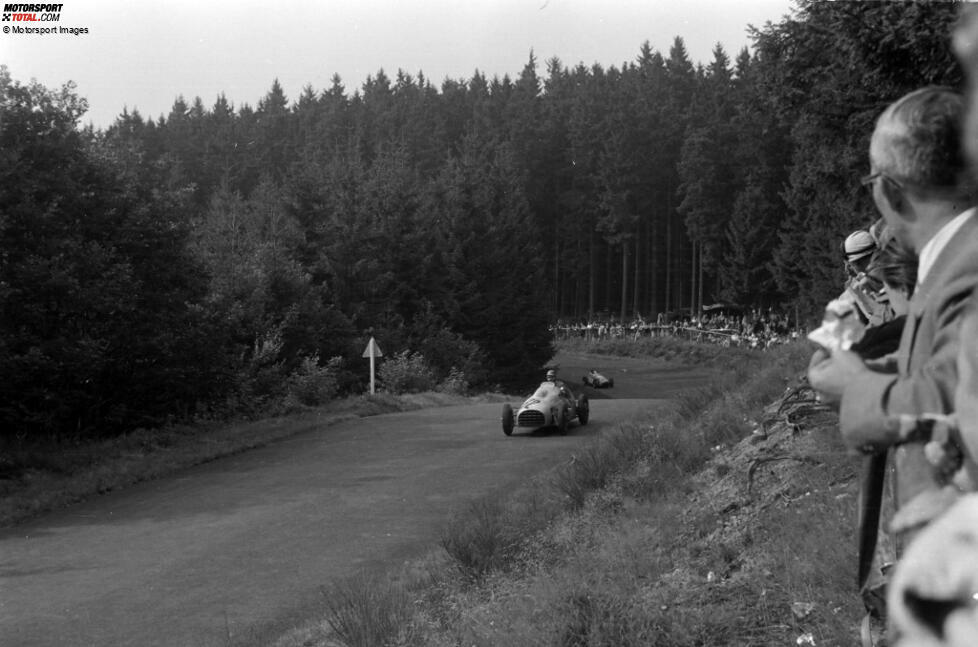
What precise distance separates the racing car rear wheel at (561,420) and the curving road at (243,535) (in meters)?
0.19

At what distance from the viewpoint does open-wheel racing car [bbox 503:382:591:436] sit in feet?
57.3

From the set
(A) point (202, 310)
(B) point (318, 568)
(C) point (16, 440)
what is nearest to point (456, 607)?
(B) point (318, 568)

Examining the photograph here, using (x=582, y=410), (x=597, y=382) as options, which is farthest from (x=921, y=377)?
(x=597, y=382)

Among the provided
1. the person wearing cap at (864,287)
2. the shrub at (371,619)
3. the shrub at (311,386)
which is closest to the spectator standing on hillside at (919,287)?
the person wearing cap at (864,287)

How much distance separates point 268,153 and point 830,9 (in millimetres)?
102608

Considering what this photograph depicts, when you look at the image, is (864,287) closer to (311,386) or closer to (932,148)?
(932,148)

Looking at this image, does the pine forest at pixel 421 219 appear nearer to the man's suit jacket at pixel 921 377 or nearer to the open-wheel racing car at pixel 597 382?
the open-wheel racing car at pixel 597 382

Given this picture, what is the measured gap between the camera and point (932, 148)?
168cm

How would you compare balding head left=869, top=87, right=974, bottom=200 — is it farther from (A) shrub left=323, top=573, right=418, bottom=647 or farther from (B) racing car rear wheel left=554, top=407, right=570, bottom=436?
(B) racing car rear wheel left=554, top=407, right=570, bottom=436

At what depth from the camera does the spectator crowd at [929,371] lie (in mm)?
1459

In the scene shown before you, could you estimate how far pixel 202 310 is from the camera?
23266 mm

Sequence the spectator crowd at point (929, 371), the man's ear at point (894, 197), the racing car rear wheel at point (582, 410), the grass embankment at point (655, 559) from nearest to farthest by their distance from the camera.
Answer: the spectator crowd at point (929, 371) → the man's ear at point (894, 197) → the grass embankment at point (655, 559) → the racing car rear wheel at point (582, 410)

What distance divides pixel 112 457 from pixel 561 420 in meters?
7.84

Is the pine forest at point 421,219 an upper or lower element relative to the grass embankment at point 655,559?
upper
